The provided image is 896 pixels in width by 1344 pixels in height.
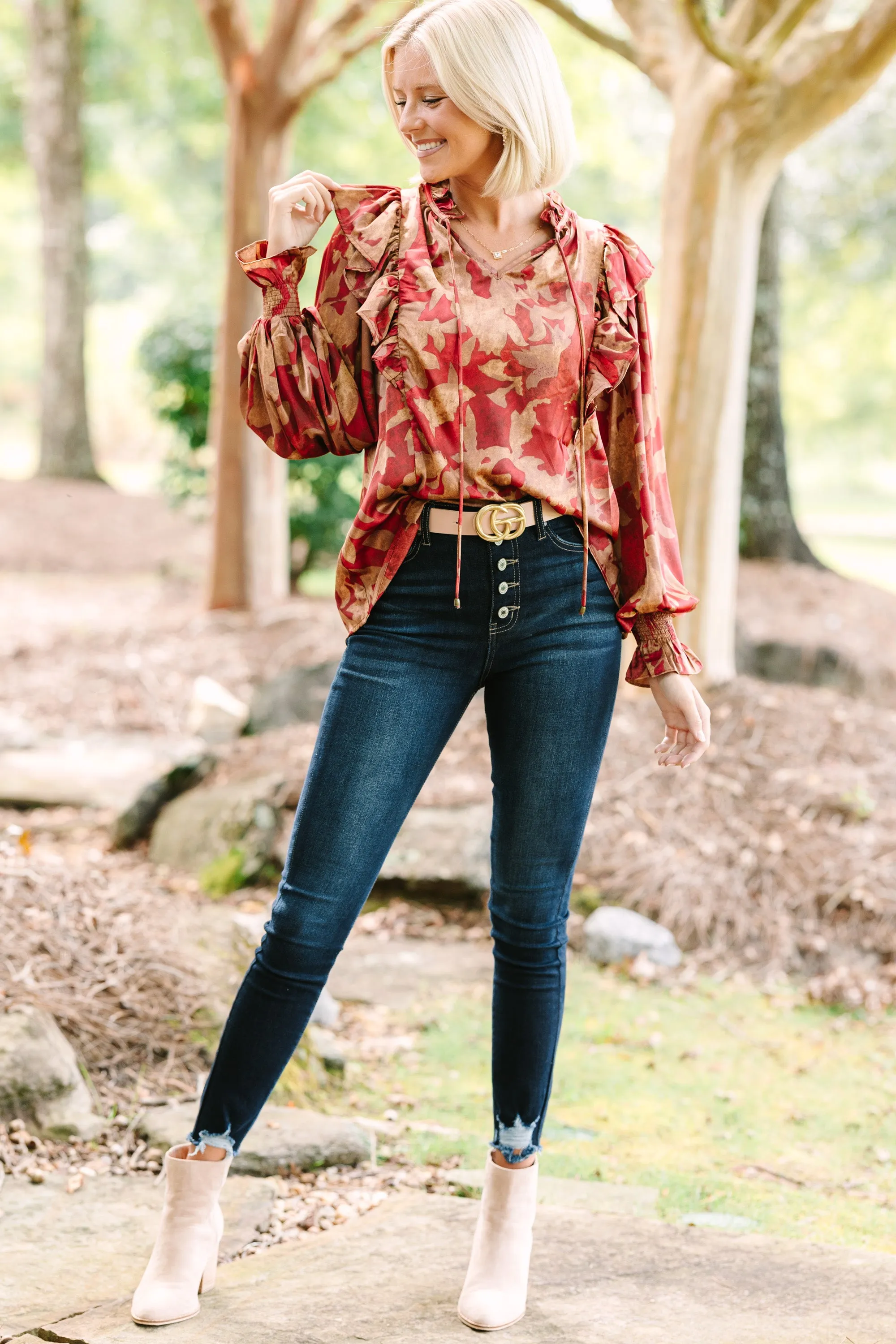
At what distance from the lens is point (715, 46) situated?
4.78 metres

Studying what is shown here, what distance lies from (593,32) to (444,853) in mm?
3841

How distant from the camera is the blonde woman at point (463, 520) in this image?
205 cm

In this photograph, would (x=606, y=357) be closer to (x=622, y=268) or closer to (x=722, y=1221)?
(x=622, y=268)

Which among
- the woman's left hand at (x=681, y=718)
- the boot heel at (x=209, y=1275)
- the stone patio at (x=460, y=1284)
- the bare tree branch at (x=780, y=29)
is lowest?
the stone patio at (x=460, y=1284)

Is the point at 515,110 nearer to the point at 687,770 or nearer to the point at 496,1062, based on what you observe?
the point at 496,1062

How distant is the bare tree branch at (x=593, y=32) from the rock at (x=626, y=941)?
3916 millimetres

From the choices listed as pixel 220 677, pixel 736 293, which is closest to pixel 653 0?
pixel 736 293

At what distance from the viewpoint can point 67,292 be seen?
15320mm

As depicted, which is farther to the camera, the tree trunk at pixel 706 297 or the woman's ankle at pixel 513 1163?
the tree trunk at pixel 706 297

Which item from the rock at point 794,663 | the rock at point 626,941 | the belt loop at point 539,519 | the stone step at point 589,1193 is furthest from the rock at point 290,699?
the belt loop at point 539,519

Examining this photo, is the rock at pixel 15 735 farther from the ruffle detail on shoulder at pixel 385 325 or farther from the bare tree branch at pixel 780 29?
the ruffle detail on shoulder at pixel 385 325

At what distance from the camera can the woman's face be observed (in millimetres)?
2057

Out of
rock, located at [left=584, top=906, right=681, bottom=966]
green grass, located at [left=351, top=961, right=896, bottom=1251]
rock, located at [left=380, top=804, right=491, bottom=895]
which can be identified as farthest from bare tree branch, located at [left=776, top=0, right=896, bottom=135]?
green grass, located at [left=351, top=961, right=896, bottom=1251]

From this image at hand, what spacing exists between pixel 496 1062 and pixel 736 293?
4.18 meters
